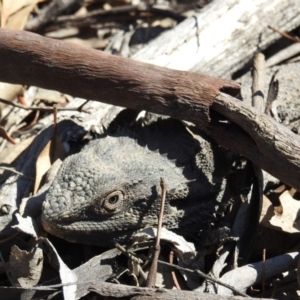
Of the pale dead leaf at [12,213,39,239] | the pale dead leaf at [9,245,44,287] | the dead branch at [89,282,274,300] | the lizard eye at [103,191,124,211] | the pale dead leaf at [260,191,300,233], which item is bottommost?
the pale dead leaf at [9,245,44,287]

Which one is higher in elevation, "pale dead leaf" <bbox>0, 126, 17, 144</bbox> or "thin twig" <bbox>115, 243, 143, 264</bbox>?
"pale dead leaf" <bbox>0, 126, 17, 144</bbox>

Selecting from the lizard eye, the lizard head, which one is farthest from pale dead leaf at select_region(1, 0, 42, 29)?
the lizard eye

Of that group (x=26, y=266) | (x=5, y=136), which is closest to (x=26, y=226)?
(x=26, y=266)

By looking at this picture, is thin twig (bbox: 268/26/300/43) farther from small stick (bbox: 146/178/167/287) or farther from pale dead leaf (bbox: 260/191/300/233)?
small stick (bbox: 146/178/167/287)

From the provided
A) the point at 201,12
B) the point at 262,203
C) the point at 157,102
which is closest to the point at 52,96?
the point at 201,12

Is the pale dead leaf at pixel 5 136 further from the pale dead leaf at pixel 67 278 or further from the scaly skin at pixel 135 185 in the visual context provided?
the pale dead leaf at pixel 67 278

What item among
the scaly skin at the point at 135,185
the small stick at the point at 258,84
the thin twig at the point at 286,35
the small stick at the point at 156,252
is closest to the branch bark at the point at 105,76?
the scaly skin at the point at 135,185
